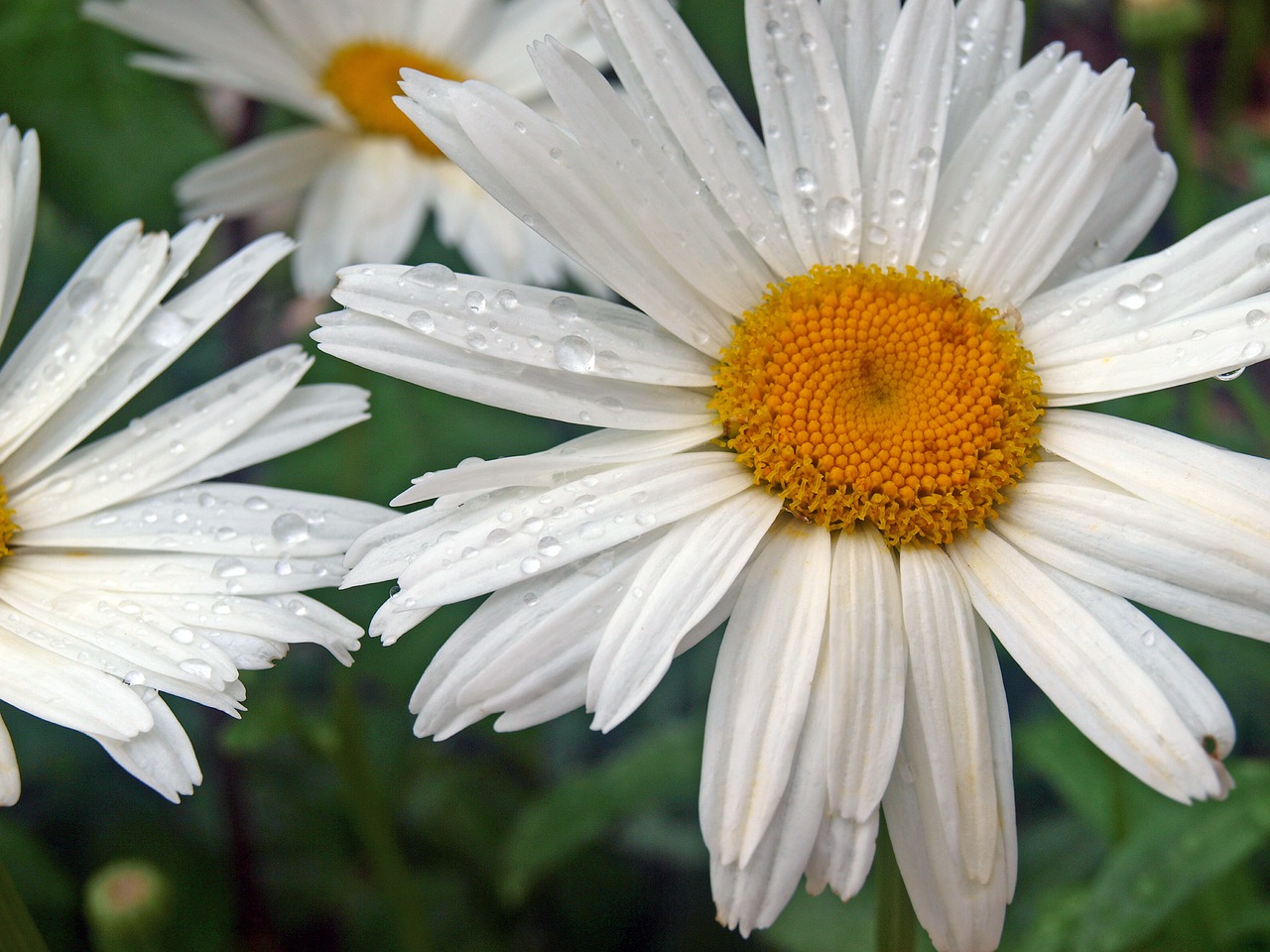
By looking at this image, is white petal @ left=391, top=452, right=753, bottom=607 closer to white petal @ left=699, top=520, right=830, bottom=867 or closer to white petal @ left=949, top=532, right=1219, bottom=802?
white petal @ left=699, top=520, right=830, bottom=867

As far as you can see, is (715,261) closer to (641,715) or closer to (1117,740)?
(1117,740)

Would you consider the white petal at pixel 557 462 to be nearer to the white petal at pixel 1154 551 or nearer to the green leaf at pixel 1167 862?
the white petal at pixel 1154 551

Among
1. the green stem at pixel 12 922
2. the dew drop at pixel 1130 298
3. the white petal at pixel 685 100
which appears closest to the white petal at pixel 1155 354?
the dew drop at pixel 1130 298

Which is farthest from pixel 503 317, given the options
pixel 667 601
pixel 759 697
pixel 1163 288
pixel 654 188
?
pixel 1163 288

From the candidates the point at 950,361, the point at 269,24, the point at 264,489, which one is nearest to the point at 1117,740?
the point at 950,361

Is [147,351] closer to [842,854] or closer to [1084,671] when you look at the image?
[842,854]
